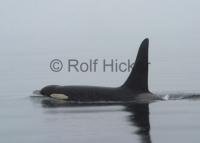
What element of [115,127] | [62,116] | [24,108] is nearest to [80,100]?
[24,108]

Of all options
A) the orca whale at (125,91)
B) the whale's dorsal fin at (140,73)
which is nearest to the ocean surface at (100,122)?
the orca whale at (125,91)

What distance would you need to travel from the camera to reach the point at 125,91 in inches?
1077

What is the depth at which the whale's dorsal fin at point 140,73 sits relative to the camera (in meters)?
27.1

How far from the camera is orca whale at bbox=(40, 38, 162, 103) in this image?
26859 millimetres

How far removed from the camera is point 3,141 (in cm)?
1484

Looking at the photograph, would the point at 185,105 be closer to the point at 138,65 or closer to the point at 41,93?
the point at 138,65

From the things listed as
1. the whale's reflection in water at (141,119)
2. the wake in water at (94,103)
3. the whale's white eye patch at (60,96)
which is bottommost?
the wake in water at (94,103)

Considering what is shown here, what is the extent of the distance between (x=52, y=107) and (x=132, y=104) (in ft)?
7.93

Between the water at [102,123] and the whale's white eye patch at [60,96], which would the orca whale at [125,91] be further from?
the water at [102,123]

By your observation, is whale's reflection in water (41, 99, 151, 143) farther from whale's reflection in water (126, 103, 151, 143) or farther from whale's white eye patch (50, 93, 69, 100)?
whale's white eye patch (50, 93, 69, 100)

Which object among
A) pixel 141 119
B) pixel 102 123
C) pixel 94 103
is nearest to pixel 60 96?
pixel 94 103

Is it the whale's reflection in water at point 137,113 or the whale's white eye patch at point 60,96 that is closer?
the whale's reflection in water at point 137,113

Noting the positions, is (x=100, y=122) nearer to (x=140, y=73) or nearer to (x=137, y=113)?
(x=137, y=113)

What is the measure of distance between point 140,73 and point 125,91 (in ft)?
2.58
